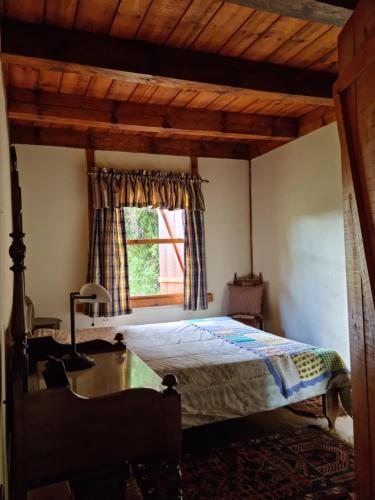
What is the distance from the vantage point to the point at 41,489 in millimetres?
1392

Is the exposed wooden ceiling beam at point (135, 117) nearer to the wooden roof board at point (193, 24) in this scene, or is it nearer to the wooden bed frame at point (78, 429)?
Answer: the wooden roof board at point (193, 24)

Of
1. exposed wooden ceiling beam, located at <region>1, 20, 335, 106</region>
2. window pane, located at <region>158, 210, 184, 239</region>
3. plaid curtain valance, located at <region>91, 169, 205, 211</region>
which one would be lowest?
window pane, located at <region>158, 210, 184, 239</region>

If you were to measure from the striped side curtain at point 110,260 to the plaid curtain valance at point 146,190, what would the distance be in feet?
0.48

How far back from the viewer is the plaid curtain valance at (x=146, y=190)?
4.29 m

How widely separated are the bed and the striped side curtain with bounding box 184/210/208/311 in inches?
53.2

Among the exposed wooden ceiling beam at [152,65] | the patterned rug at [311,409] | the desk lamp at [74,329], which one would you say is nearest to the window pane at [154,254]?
the patterned rug at [311,409]

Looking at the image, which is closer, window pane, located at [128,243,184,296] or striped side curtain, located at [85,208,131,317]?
striped side curtain, located at [85,208,131,317]

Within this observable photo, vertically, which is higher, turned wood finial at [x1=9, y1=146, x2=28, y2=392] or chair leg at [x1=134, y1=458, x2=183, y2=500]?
turned wood finial at [x1=9, y1=146, x2=28, y2=392]

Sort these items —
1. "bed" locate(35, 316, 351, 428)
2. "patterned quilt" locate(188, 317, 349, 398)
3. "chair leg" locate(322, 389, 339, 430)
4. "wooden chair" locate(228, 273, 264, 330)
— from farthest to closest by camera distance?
"wooden chair" locate(228, 273, 264, 330) → "chair leg" locate(322, 389, 339, 430) → "patterned quilt" locate(188, 317, 349, 398) → "bed" locate(35, 316, 351, 428)

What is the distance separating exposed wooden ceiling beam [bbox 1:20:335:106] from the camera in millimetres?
2254

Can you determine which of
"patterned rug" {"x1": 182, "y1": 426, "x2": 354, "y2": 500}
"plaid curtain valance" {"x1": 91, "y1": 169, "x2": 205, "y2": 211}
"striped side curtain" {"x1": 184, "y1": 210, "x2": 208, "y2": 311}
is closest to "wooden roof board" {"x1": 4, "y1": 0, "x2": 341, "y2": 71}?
"plaid curtain valance" {"x1": 91, "y1": 169, "x2": 205, "y2": 211}

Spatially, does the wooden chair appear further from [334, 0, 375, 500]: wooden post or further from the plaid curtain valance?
[334, 0, 375, 500]: wooden post

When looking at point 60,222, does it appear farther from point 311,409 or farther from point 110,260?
point 311,409

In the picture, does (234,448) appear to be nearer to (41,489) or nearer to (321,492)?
(321,492)
